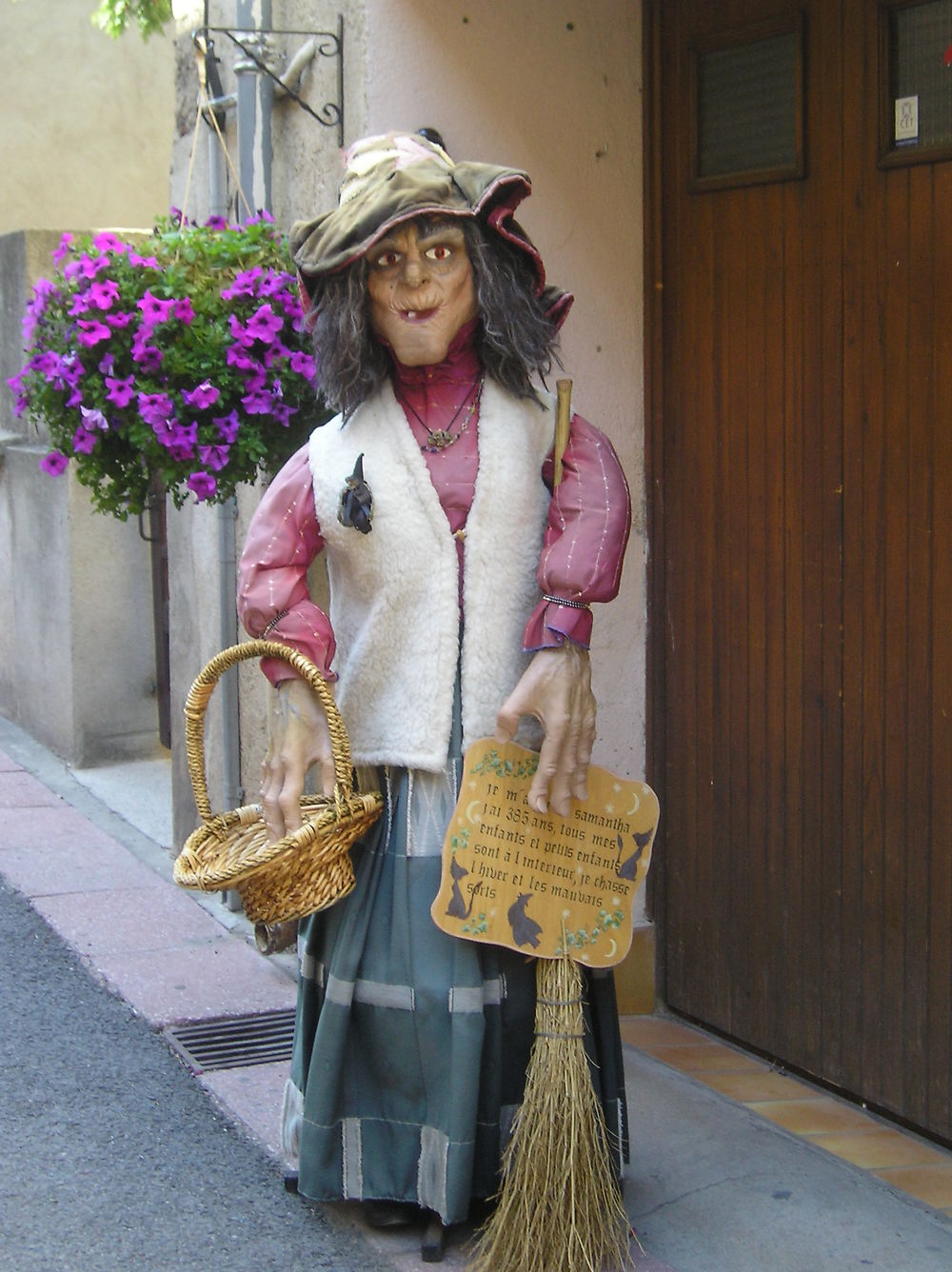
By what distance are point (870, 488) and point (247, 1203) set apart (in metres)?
2.02

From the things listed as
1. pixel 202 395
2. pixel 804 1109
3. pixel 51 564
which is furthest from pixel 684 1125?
pixel 51 564

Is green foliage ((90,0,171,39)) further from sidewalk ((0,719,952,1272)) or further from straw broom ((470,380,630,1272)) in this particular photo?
straw broom ((470,380,630,1272))

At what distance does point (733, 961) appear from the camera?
4.25 m

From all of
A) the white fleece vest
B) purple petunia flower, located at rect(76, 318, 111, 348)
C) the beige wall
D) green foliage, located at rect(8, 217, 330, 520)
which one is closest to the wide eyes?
the white fleece vest

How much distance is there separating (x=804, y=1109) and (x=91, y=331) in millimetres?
2424

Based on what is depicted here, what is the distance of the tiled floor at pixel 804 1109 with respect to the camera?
3598 millimetres

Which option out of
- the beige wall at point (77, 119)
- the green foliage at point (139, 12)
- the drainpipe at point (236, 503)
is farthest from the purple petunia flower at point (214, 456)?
the beige wall at point (77, 119)

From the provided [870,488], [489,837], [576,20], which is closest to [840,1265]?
[489,837]

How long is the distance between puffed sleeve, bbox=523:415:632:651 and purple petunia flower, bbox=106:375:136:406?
1.14 metres

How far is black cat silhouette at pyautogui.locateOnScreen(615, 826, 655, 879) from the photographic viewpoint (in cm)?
316

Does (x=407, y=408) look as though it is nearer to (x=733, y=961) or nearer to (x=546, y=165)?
(x=546, y=165)

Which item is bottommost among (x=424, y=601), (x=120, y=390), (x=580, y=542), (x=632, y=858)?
(x=632, y=858)

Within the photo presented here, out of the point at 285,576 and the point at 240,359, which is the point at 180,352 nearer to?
the point at 240,359

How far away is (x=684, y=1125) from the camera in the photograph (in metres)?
3.83
